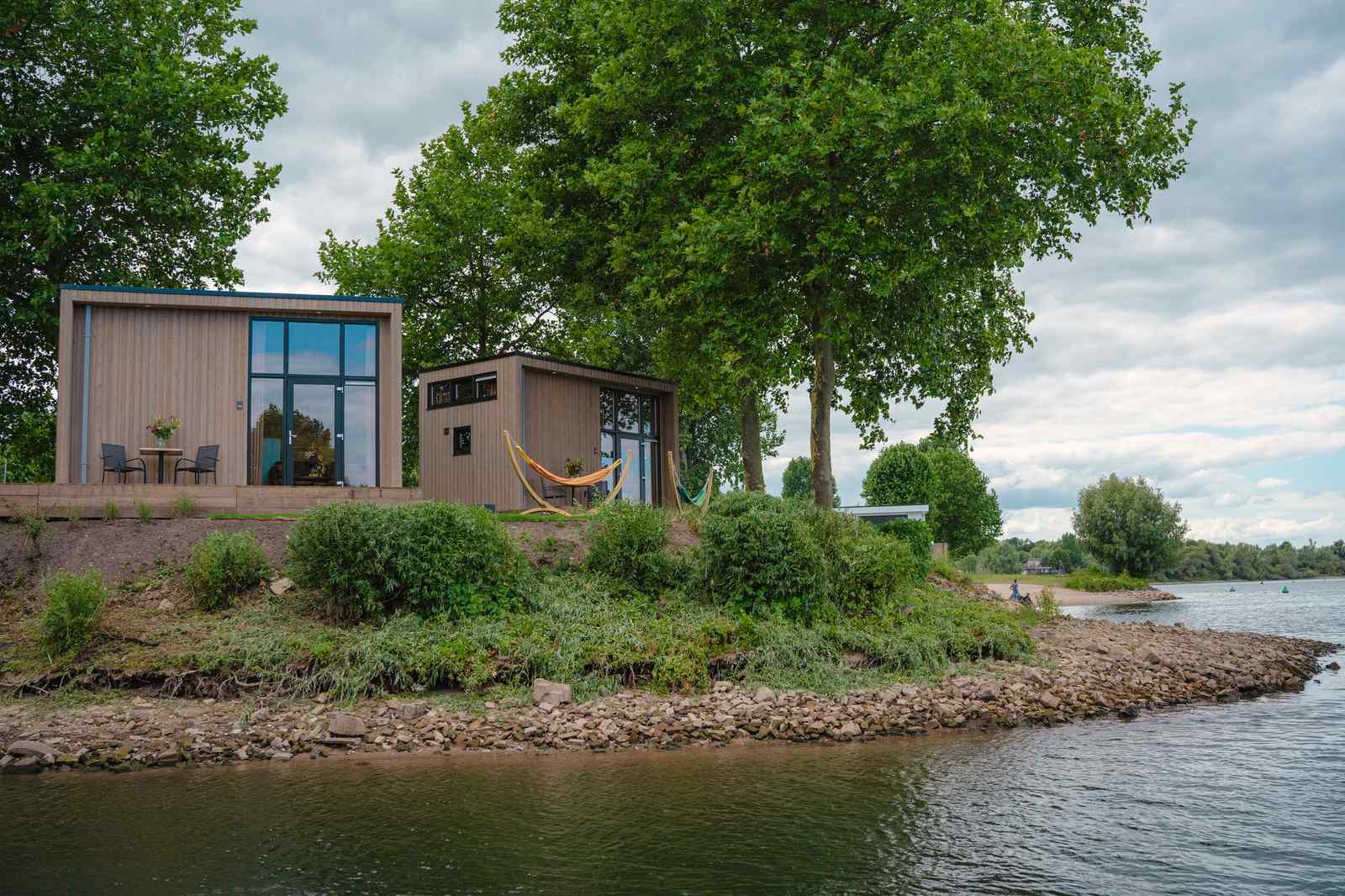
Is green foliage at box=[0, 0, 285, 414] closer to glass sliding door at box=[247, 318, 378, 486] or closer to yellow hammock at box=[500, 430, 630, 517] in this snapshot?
glass sliding door at box=[247, 318, 378, 486]

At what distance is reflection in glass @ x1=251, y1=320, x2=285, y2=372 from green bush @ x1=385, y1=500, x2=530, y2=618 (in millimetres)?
6444

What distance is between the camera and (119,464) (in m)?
16.4

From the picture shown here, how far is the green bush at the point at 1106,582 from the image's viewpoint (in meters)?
50.1

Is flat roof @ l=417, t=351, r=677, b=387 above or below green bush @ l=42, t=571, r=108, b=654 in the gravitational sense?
above

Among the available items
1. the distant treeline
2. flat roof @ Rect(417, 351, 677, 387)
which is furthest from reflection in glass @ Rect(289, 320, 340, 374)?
the distant treeline

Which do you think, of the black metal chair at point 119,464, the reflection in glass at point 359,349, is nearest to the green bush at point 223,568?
the black metal chair at point 119,464

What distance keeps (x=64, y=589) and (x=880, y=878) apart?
9.26m

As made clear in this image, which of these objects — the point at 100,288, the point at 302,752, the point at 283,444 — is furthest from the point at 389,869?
the point at 100,288

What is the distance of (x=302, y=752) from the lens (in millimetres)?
9711

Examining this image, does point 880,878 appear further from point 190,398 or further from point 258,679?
point 190,398

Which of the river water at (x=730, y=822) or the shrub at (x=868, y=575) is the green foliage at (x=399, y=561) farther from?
the shrub at (x=868, y=575)

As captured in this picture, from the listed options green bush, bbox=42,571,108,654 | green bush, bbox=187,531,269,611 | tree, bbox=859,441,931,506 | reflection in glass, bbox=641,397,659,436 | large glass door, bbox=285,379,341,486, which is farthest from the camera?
tree, bbox=859,441,931,506

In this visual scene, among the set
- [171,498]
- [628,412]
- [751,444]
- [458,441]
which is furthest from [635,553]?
[628,412]

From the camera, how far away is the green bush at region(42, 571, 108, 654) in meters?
10.9
